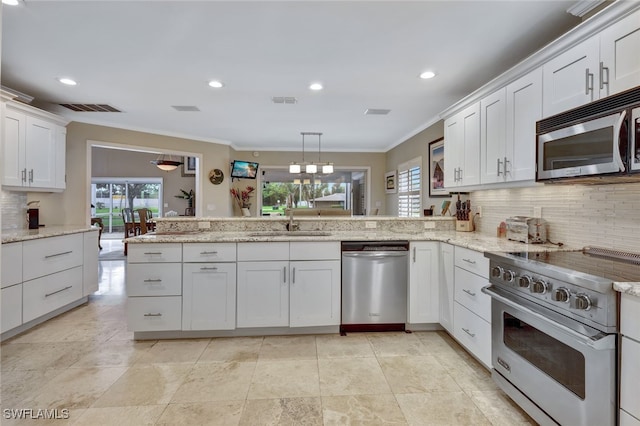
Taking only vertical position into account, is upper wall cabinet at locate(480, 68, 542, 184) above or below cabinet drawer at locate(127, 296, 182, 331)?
above

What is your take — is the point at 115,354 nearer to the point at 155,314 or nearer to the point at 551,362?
the point at 155,314

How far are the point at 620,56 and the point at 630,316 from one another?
1.34m

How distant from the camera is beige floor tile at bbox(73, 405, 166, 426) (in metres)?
1.90

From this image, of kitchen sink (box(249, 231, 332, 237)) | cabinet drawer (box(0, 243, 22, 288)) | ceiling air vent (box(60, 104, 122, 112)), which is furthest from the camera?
ceiling air vent (box(60, 104, 122, 112))

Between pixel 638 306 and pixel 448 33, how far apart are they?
2096mm

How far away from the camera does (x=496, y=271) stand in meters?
2.17

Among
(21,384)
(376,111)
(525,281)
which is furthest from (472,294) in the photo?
(21,384)

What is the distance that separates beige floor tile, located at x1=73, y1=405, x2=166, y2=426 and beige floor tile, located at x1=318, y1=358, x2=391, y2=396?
1.04 metres

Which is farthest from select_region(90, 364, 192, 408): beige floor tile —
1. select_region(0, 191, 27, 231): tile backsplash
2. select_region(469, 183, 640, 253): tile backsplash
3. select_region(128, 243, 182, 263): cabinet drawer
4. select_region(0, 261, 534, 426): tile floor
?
select_region(469, 183, 640, 253): tile backsplash

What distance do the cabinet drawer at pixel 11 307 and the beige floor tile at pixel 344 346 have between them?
2.71 m

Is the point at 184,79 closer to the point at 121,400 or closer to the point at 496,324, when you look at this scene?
the point at 121,400

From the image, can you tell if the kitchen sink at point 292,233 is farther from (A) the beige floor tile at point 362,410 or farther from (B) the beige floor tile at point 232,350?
(A) the beige floor tile at point 362,410

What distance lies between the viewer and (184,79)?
3.38 m

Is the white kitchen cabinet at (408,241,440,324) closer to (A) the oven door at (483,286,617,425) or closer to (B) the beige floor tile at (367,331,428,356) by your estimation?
(B) the beige floor tile at (367,331,428,356)
